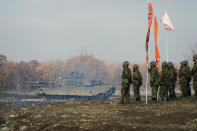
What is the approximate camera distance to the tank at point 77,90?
26234mm

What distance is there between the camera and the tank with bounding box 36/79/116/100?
26234 mm

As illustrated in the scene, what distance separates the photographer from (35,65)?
5984cm

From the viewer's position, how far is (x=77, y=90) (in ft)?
89.5

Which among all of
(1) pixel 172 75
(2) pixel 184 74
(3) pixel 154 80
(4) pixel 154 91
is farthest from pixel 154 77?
(2) pixel 184 74

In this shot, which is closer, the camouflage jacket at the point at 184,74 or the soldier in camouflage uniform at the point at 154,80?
the soldier in camouflage uniform at the point at 154,80

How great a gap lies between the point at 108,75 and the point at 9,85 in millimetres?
22612

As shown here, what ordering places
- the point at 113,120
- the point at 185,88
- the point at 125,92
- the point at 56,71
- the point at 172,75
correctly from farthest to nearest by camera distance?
the point at 56,71 → the point at 185,88 → the point at 172,75 → the point at 125,92 → the point at 113,120

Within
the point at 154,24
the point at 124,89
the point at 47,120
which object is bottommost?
the point at 47,120

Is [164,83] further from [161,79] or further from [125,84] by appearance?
[125,84]

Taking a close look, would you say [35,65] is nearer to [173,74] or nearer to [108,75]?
→ [108,75]

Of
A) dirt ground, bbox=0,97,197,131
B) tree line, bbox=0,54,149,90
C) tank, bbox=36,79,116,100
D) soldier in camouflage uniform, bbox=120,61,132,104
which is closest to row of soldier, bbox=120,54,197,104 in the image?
soldier in camouflage uniform, bbox=120,61,132,104

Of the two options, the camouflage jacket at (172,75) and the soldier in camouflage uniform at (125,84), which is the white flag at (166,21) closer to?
the camouflage jacket at (172,75)

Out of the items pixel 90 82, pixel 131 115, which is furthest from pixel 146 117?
pixel 90 82

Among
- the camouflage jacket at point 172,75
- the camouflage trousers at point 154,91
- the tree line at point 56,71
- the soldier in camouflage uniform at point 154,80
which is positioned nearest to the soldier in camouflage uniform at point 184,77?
the camouflage jacket at point 172,75
